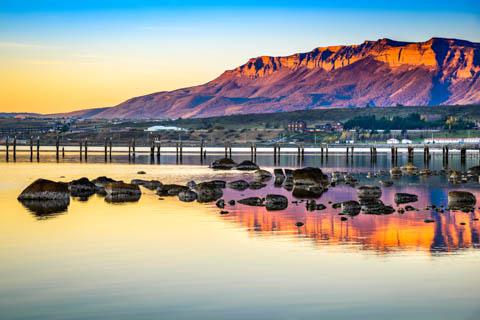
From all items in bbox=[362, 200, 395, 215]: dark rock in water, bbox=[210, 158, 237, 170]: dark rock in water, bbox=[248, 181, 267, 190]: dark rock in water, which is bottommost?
bbox=[362, 200, 395, 215]: dark rock in water

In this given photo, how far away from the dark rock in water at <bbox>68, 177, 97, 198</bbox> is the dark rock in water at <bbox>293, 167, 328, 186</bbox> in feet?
65.3

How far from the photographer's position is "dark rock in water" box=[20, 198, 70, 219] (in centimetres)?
4731

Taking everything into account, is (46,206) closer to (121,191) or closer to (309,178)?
(121,191)

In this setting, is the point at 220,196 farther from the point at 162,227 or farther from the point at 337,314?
the point at 337,314

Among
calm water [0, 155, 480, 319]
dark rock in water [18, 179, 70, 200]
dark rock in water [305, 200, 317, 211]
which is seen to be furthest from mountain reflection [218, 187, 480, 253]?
dark rock in water [18, 179, 70, 200]

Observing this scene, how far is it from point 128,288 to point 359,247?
12.1m

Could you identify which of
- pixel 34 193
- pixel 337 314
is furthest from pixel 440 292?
pixel 34 193

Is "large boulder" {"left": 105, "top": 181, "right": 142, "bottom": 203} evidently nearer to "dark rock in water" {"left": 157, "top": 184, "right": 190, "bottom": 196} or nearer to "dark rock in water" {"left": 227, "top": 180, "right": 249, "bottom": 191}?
"dark rock in water" {"left": 157, "top": 184, "right": 190, "bottom": 196}

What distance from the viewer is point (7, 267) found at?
29.7 meters

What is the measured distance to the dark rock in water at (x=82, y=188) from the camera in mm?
60169

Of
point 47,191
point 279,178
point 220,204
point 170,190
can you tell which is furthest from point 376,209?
point 279,178

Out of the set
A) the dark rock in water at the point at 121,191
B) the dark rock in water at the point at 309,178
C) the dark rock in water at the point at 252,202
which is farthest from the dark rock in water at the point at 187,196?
the dark rock in water at the point at 309,178

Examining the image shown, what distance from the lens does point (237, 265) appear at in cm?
3034

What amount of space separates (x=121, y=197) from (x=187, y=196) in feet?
15.9
